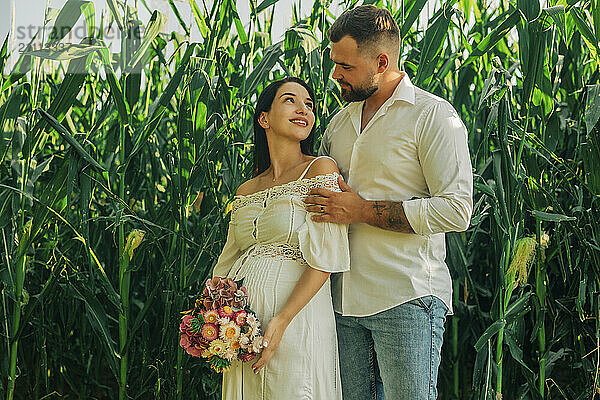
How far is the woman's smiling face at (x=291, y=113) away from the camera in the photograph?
155cm

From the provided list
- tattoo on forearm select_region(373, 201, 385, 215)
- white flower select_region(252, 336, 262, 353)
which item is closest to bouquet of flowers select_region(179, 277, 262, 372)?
white flower select_region(252, 336, 262, 353)

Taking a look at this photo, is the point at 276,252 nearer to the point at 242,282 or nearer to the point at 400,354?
the point at 242,282

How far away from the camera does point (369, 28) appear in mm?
1444

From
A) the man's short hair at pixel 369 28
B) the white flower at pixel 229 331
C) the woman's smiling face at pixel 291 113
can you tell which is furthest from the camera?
the woman's smiling face at pixel 291 113

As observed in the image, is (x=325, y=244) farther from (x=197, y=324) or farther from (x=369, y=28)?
(x=369, y=28)

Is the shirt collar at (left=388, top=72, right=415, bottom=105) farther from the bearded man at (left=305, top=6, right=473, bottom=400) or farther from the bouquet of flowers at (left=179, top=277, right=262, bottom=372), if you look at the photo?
the bouquet of flowers at (left=179, top=277, right=262, bottom=372)

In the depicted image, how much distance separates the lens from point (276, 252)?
1.48 m

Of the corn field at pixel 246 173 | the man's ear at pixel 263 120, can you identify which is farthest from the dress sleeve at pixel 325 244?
the corn field at pixel 246 173

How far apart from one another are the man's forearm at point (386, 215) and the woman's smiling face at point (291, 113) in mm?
273

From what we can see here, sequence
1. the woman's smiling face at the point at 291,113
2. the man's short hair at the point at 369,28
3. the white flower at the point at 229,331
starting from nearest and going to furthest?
1. the white flower at the point at 229,331
2. the man's short hair at the point at 369,28
3. the woman's smiling face at the point at 291,113

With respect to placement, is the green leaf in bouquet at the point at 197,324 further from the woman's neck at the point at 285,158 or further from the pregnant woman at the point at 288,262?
the woman's neck at the point at 285,158

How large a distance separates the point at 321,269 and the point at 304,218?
0.44 ft

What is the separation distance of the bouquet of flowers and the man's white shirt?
25 cm

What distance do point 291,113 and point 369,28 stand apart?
27 cm
